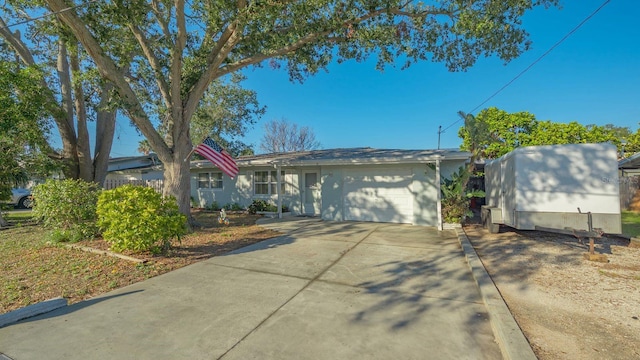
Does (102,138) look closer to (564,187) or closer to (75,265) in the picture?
(75,265)

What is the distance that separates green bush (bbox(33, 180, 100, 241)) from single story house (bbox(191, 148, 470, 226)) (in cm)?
617

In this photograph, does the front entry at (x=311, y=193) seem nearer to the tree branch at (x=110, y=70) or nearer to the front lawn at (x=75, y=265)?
the front lawn at (x=75, y=265)

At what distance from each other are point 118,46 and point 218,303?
9.01 m

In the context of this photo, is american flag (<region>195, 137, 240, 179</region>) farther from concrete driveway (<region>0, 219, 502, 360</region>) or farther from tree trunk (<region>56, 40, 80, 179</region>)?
tree trunk (<region>56, 40, 80, 179</region>)

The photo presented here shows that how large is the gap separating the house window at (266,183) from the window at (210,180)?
2502 mm

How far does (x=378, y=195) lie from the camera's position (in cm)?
1105

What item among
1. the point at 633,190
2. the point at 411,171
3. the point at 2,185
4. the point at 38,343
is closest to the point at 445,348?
the point at 38,343

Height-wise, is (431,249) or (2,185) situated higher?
(2,185)

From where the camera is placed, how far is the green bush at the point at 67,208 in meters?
6.99

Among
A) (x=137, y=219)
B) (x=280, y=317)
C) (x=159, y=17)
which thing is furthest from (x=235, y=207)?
(x=280, y=317)

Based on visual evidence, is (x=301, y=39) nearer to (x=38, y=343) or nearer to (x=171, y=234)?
(x=171, y=234)

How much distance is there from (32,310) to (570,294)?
7121 millimetres

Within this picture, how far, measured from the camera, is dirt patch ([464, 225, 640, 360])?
113 inches

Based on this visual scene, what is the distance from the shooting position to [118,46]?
8828mm
